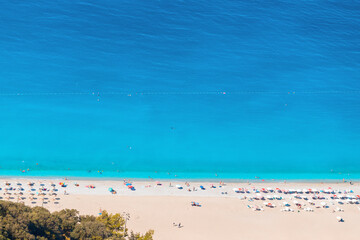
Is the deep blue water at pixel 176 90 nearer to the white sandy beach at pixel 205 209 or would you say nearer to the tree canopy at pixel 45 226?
the white sandy beach at pixel 205 209

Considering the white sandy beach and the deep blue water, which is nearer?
the white sandy beach

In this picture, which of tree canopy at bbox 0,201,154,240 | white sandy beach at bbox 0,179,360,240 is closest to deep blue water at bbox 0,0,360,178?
white sandy beach at bbox 0,179,360,240

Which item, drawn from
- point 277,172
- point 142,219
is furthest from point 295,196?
point 142,219

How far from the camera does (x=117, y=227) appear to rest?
28.3 metres

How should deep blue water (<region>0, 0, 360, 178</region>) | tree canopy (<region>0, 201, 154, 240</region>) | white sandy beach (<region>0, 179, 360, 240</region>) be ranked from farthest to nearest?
1. deep blue water (<region>0, 0, 360, 178</region>)
2. white sandy beach (<region>0, 179, 360, 240</region>)
3. tree canopy (<region>0, 201, 154, 240</region>)

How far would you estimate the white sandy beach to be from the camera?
3412 centimetres

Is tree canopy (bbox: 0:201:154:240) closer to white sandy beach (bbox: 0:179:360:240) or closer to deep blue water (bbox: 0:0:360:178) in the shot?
white sandy beach (bbox: 0:179:360:240)

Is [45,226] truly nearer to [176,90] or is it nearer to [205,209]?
[205,209]

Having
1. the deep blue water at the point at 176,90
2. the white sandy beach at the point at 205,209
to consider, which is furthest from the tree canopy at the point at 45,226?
the deep blue water at the point at 176,90

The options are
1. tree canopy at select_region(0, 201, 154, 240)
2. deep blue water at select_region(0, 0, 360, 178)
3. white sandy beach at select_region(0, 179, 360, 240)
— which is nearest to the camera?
tree canopy at select_region(0, 201, 154, 240)

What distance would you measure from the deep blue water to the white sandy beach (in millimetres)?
3037

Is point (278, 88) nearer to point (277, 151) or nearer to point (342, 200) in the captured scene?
point (277, 151)

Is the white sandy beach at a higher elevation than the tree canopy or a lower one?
lower

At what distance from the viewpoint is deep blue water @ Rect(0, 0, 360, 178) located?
4244cm
